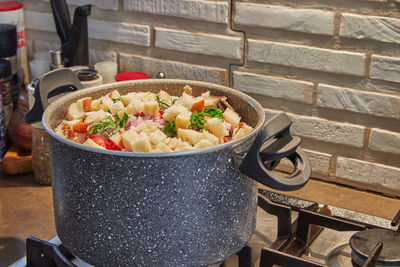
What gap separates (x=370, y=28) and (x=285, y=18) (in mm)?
186

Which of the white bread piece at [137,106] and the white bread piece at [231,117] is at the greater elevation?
the white bread piece at [137,106]

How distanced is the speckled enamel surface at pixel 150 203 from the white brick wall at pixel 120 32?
0.69 meters

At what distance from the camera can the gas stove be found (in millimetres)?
736

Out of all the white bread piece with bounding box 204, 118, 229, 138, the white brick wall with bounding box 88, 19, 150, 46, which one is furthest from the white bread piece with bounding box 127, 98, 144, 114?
the white brick wall with bounding box 88, 19, 150, 46

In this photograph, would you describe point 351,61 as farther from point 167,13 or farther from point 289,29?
point 167,13

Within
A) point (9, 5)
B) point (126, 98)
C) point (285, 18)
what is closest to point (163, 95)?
point (126, 98)

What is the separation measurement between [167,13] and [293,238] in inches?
27.8

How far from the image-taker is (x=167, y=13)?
1.32 metres

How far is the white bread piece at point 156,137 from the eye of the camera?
0.68 m

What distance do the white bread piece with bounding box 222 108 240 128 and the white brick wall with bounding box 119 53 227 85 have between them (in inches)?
19.6

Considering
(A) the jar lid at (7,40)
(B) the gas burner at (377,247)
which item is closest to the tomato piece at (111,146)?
(B) the gas burner at (377,247)

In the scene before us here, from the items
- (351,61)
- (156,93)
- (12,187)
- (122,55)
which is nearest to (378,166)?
(351,61)

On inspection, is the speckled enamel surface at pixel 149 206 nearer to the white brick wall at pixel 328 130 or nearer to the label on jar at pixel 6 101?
the white brick wall at pixel 328 130

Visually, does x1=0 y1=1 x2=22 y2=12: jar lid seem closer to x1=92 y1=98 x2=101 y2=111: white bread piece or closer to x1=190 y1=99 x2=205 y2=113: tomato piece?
x1=92 y1=98 x2=101 y2=111: white bread piece
